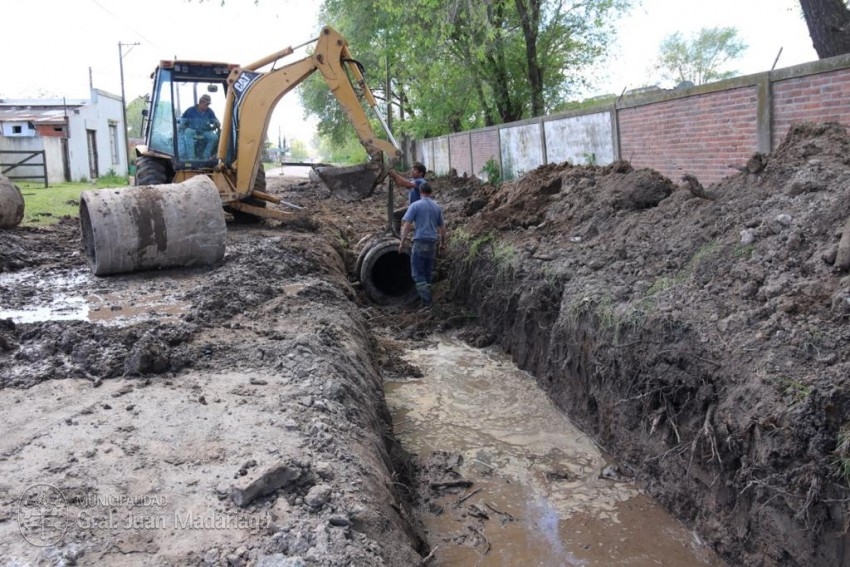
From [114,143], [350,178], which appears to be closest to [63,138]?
[114,143]

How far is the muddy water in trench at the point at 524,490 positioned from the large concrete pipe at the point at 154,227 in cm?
324

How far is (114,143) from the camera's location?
38812mm

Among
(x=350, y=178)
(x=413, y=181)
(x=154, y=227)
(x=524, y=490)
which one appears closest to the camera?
(x=524, y=490)

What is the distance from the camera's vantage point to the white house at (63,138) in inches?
1085

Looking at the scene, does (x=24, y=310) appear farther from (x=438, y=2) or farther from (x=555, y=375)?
(x=438, y=2)

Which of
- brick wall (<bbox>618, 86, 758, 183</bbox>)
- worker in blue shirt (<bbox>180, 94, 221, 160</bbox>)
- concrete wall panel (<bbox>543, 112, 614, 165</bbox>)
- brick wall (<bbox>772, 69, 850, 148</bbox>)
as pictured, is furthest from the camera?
concrete wall panel (<bbox>543, 112, 614, 165</bbox>)

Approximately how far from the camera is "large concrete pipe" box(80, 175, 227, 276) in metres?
8.39

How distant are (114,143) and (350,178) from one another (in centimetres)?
3332

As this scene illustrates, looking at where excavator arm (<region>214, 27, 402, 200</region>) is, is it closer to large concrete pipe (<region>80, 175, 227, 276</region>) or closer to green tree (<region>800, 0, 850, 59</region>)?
large concrete pipe (<region>80, 175, 227, 276</region>)

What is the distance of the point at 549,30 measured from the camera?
64.4ft

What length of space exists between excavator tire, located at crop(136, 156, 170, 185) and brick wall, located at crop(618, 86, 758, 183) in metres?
8.04

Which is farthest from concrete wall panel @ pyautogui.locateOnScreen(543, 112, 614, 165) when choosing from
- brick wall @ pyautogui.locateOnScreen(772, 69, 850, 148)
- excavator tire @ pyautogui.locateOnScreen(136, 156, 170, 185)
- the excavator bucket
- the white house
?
the white house

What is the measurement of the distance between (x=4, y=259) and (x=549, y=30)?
15629mm

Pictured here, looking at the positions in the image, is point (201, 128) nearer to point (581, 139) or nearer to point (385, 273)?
point (385, 273)
